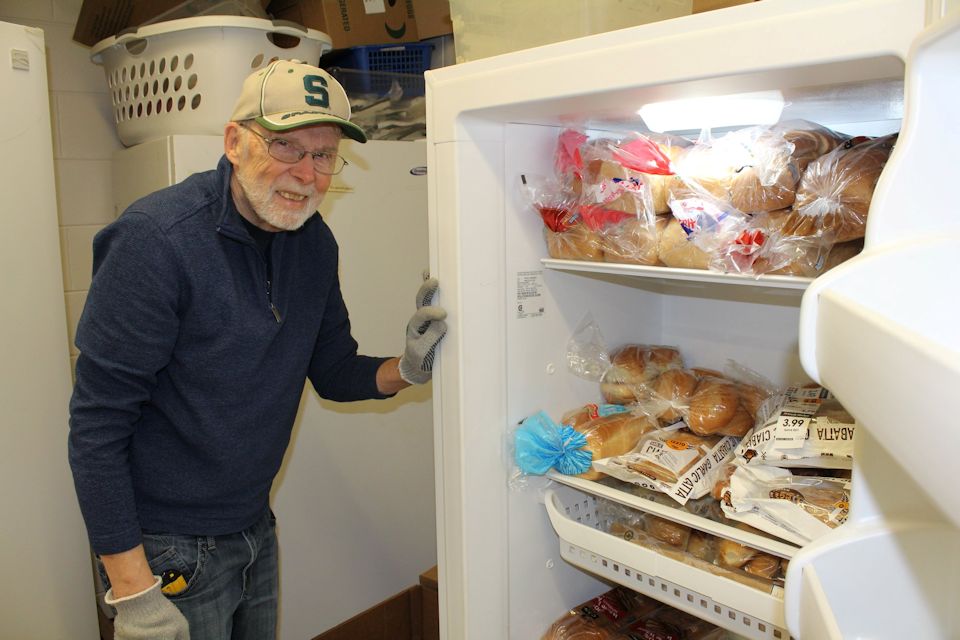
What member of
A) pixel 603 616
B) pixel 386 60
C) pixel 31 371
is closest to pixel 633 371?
pixel 603 616

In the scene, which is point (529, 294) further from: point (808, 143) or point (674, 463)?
point (808, 143)

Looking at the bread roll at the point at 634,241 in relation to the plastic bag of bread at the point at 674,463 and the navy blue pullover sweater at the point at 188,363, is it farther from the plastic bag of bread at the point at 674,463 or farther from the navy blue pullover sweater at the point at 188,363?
the navy blue pullover sweater at the point at 188,363

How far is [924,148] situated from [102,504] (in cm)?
118

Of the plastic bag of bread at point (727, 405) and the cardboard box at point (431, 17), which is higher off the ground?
the cardboard box at point (431, 17)

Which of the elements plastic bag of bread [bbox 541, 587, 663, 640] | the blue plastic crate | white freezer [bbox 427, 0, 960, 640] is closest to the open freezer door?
white freezer [bbox 427, 0, 960, 640]

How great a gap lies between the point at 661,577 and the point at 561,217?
21.7 inches

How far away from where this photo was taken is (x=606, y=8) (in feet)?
3.37

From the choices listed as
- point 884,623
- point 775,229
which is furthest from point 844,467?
point 884,623

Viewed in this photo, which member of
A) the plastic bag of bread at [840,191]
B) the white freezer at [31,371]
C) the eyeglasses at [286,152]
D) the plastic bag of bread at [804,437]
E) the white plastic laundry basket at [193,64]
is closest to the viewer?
the plastic bag of bread at [840,191]

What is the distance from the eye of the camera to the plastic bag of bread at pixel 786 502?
0.94 metres

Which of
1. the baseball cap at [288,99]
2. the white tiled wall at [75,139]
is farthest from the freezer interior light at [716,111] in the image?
the white tiled wall at [75,139]

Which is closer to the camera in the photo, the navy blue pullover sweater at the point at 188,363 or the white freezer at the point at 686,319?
the white freezer at the point at 686,319

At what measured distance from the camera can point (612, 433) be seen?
3.95ft

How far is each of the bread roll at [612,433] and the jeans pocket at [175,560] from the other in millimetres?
685
